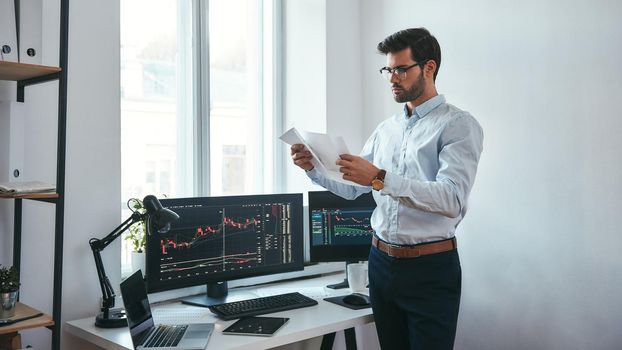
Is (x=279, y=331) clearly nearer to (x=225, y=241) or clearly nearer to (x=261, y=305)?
(x=261, y=305)

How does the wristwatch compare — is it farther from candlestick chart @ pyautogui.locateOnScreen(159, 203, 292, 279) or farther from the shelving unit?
the shelving unit

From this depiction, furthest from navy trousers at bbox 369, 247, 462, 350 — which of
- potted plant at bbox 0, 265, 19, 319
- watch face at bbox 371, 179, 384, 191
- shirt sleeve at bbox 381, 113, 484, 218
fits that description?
potted plant at bbox 0, 265, 19, 319

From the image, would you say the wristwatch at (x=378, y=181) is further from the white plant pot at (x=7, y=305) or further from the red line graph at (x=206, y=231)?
the white plant pot at (x=7, y=305)

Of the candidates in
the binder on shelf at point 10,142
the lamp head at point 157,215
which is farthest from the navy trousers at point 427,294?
the binder on shelf at point 10,142

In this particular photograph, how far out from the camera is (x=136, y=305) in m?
1.88

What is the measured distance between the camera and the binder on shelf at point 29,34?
1769 mm

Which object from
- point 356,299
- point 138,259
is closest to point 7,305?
point 138,259

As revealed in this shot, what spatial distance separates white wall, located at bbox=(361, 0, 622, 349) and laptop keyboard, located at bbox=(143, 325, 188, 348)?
4.75ft

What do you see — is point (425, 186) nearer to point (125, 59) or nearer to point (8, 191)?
point (8, 191)

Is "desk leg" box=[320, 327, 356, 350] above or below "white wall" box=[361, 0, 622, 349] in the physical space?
below

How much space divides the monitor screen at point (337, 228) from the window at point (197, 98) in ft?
1.93

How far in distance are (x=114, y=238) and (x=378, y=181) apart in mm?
1017

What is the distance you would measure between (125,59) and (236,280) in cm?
113

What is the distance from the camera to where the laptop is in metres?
1.79
